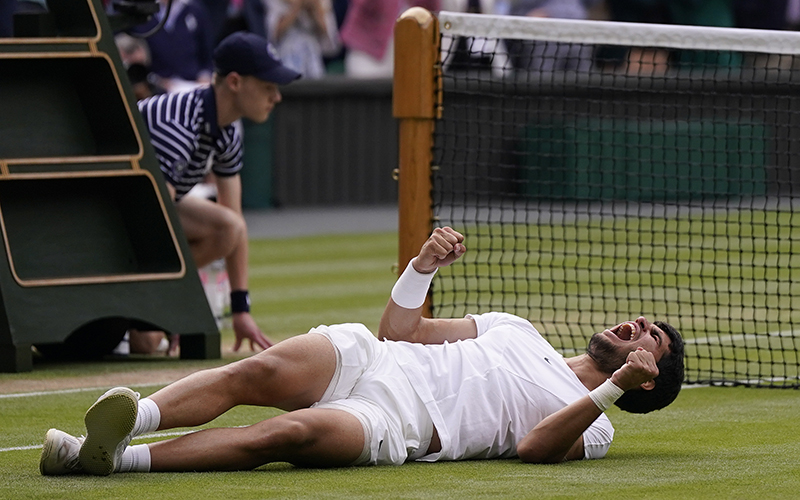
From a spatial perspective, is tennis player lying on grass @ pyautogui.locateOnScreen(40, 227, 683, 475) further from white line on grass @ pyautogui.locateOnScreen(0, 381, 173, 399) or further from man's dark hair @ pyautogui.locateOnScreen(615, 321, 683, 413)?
white line on grass @ pyautogui.locateOnScreen(0, 381, 173, 399)

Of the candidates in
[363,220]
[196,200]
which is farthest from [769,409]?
[363,220]

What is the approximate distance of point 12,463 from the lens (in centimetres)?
543

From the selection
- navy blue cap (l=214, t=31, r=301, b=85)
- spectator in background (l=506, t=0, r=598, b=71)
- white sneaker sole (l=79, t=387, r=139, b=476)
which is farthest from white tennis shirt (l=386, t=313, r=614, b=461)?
spectator in background (l=506, t=0, r=598, b=71)

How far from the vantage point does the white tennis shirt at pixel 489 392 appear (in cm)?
549

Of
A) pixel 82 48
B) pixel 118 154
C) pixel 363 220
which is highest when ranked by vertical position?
pixel 82 48

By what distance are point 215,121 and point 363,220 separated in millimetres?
9694

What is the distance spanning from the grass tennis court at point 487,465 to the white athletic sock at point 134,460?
0.17ft

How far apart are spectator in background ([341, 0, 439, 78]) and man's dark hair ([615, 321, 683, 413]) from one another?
1358cm

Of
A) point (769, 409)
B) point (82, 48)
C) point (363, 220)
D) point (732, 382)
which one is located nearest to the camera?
point (769, 409)

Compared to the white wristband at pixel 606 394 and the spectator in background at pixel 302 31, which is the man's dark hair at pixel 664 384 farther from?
the spectator in background at pixel 302 31

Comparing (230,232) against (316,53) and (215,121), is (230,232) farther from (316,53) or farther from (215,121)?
(316,53)

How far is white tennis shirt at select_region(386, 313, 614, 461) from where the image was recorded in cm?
549

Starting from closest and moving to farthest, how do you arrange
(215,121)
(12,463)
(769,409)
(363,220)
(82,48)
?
1. (12,463)
2. (769,409)
3. (82,48)
4. (215,121)
5. (363,220)

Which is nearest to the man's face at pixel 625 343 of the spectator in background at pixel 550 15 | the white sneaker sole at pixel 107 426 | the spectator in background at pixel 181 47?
the white sneaker sole at pixel 107 426
